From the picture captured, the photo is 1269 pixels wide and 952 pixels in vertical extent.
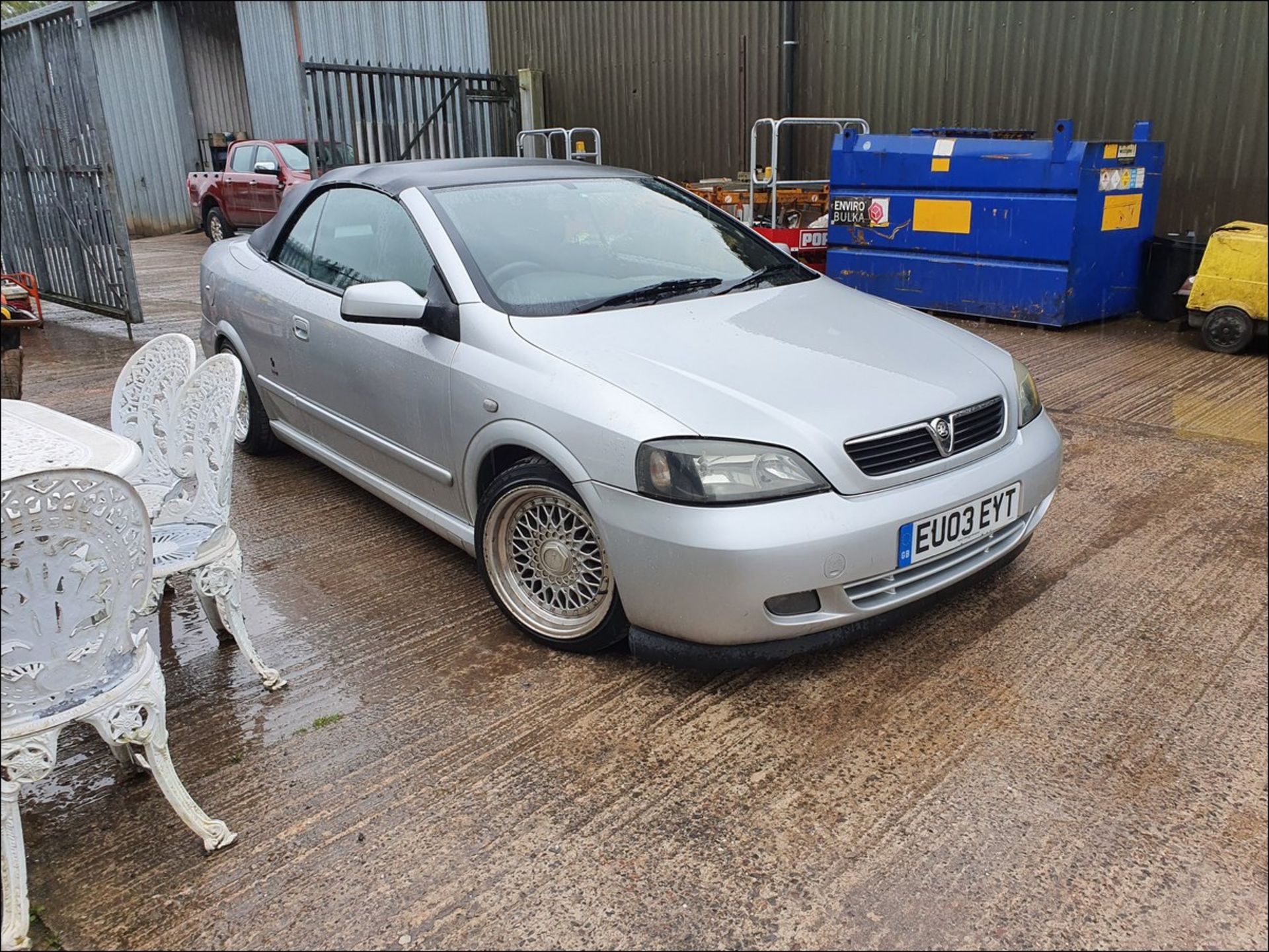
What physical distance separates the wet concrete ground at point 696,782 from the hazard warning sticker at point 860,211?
16.4 ft

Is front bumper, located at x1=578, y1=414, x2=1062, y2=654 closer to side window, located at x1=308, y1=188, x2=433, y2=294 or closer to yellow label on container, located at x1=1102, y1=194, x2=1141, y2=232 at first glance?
side window, located at x1=308, y1=188, x2=433, y2=294

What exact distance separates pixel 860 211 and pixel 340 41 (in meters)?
12.1

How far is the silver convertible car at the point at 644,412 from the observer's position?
104 inches

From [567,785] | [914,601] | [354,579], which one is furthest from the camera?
[354,579]

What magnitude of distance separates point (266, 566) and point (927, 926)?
2.78 metres

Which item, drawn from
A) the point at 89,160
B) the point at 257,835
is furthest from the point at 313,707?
the point at 89,160

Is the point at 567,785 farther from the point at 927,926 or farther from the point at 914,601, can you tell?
the point at 914,601

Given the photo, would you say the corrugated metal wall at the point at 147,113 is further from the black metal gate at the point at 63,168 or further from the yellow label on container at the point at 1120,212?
the yellow label on container at the point at 1120,212

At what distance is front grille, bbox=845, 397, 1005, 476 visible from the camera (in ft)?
8.85

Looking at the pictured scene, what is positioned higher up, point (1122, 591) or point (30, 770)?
point (30, 770)

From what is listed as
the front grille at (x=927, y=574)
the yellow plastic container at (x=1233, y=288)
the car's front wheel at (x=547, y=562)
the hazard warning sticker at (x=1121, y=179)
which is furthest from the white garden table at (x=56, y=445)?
the hazard warning sticker at (x=1121, y=179)

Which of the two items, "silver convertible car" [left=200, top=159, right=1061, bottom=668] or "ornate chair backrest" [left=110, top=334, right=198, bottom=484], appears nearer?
"silver convertible car" [left=200, top=159, right=1061, bottom=668]

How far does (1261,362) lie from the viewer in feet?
21.6

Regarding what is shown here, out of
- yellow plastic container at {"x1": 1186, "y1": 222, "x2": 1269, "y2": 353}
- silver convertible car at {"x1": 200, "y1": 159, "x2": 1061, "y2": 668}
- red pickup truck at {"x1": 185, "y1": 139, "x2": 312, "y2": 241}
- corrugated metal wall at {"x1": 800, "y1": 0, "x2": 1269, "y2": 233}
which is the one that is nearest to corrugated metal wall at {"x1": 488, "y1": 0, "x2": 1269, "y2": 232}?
corrugated metal wall at {"x1": 800, "y1": 0, "x2": 1269, "y2": 233}
